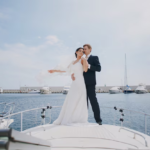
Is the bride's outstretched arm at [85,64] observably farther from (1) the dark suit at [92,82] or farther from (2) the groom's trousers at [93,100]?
(2) the groom's trousers at [93,100]

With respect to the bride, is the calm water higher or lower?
lower

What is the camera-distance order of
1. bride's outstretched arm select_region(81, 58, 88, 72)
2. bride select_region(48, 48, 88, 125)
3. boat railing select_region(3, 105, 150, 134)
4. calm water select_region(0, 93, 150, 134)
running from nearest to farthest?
1. boat railing select_region(3, 105, 150, 134)
2. bride's outstretched arm select_region(81, 58, 88, 72)
3. bride select_region(48, 48, 88, 125)
4. calm water select_region(0, 93, 150, 134)

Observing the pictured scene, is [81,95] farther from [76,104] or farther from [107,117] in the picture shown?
[107,117]

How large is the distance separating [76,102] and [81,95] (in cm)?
→ 21

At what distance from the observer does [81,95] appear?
367 cm

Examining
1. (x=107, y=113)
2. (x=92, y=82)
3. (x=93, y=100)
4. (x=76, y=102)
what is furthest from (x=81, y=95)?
(x=107, y=113)

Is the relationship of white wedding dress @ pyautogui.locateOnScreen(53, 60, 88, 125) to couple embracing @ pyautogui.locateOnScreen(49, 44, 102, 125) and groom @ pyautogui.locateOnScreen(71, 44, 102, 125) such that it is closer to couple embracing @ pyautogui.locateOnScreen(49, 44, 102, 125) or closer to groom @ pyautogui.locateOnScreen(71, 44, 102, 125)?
couple embracing @ pyautogui.locateOnScreen(49, 44, 102, 125)

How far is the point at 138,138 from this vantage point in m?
2.49

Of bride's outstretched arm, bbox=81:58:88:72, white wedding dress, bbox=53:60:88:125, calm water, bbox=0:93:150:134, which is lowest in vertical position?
calm water, bbox=0:93:150:134

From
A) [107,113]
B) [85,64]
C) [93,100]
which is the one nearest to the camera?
[85,64]

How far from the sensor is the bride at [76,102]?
3594mm

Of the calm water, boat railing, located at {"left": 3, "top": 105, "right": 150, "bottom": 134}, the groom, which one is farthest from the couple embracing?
the calm water

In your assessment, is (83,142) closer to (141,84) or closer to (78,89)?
(78,89)

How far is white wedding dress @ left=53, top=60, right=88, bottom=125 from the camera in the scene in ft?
11.8
